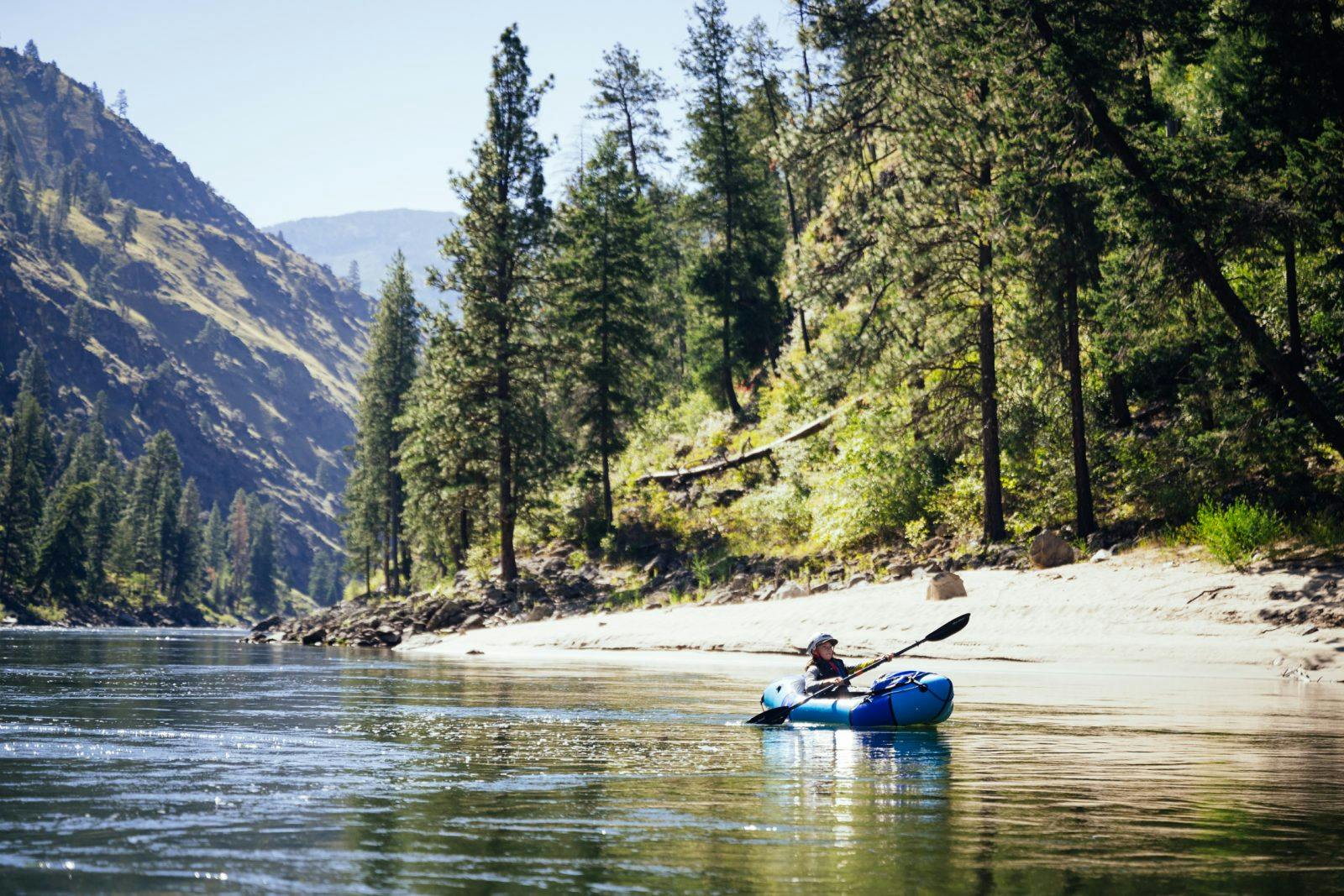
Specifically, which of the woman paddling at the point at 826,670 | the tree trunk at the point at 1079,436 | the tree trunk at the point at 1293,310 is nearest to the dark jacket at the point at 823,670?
the woman paddling at the point at 826,670

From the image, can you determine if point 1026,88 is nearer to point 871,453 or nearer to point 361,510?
point 871,453

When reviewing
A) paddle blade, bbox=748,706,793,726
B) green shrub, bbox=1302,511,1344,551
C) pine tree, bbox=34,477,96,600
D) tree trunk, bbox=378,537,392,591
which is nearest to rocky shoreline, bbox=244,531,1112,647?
green shrub, bbox=1302,511,1344,551

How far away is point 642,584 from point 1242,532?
20.8 metres

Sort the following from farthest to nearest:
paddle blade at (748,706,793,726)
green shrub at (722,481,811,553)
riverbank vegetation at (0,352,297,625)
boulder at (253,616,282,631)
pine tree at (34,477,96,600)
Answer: pine tree at (34,477,96,600)
riverbank vegetation at (0,352,297,625)
boulder at (253,616,282,631)
green shrub at (722,481,811,553)
paddle blade at (748,706,793,726)

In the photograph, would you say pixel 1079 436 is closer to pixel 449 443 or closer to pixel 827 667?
pixel 827 667

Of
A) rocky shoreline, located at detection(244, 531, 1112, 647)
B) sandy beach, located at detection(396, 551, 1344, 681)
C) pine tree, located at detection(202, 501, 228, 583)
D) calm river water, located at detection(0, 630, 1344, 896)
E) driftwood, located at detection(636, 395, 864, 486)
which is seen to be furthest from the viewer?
pine tree, located at detection(202, 501, 228, 583)

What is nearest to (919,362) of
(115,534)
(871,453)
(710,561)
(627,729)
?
(871,453)

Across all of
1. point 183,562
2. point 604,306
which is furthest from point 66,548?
point 604,306

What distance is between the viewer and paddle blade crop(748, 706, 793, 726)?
568 inches

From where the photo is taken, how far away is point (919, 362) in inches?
1223

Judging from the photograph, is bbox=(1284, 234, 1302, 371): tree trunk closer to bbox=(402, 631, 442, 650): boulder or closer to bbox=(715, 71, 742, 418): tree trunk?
bbox=(402, 631, 442, 650): boulder

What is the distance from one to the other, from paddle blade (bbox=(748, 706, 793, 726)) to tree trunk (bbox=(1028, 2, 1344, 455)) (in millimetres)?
13184

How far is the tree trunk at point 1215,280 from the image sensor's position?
2161 centimetres

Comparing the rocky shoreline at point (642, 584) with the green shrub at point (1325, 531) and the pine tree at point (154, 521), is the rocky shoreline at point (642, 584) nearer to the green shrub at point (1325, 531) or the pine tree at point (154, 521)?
the green shrub at point (1325, 531)
